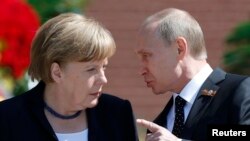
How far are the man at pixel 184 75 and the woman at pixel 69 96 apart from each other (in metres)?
0.29

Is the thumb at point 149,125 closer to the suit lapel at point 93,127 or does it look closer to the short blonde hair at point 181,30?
the suit lapel at point 93,127

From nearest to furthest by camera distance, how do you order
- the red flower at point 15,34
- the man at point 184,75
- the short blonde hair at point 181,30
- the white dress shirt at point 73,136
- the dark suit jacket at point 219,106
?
the white dress shirt at point 73,136
the dark suit jacket at point 219,106
the man at point 184,75
the short blonde hair at point 181,30
the red flower at point 15,34

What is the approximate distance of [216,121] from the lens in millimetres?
4156

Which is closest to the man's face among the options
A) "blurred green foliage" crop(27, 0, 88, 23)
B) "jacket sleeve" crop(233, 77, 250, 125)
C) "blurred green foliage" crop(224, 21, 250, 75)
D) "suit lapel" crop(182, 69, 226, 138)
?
"suit lapel" crop(182, 69, 226, 138)

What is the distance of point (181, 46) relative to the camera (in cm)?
431

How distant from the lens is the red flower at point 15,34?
246 inches

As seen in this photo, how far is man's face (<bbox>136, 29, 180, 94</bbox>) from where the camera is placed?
434 cm

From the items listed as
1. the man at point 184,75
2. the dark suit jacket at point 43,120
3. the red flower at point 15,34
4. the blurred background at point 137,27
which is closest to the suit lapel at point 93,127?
the dark suit jacket at point 43,120

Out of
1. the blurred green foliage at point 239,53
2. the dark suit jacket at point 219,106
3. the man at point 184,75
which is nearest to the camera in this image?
the dark suit jacket at point 219,106

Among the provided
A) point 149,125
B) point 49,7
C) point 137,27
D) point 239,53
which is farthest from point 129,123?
point 137,27

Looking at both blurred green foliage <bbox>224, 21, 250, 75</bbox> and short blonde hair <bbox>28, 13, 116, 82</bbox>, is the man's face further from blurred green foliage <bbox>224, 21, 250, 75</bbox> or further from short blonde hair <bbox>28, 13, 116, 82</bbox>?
blurred green foliage <bbox>224, 21, 250, 75</bbox>

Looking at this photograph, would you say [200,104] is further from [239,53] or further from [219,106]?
[239,53]

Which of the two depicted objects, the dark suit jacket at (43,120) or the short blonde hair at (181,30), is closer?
the dark suit jacket at (43,120)

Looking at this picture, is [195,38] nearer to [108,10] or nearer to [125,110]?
[125,110]
